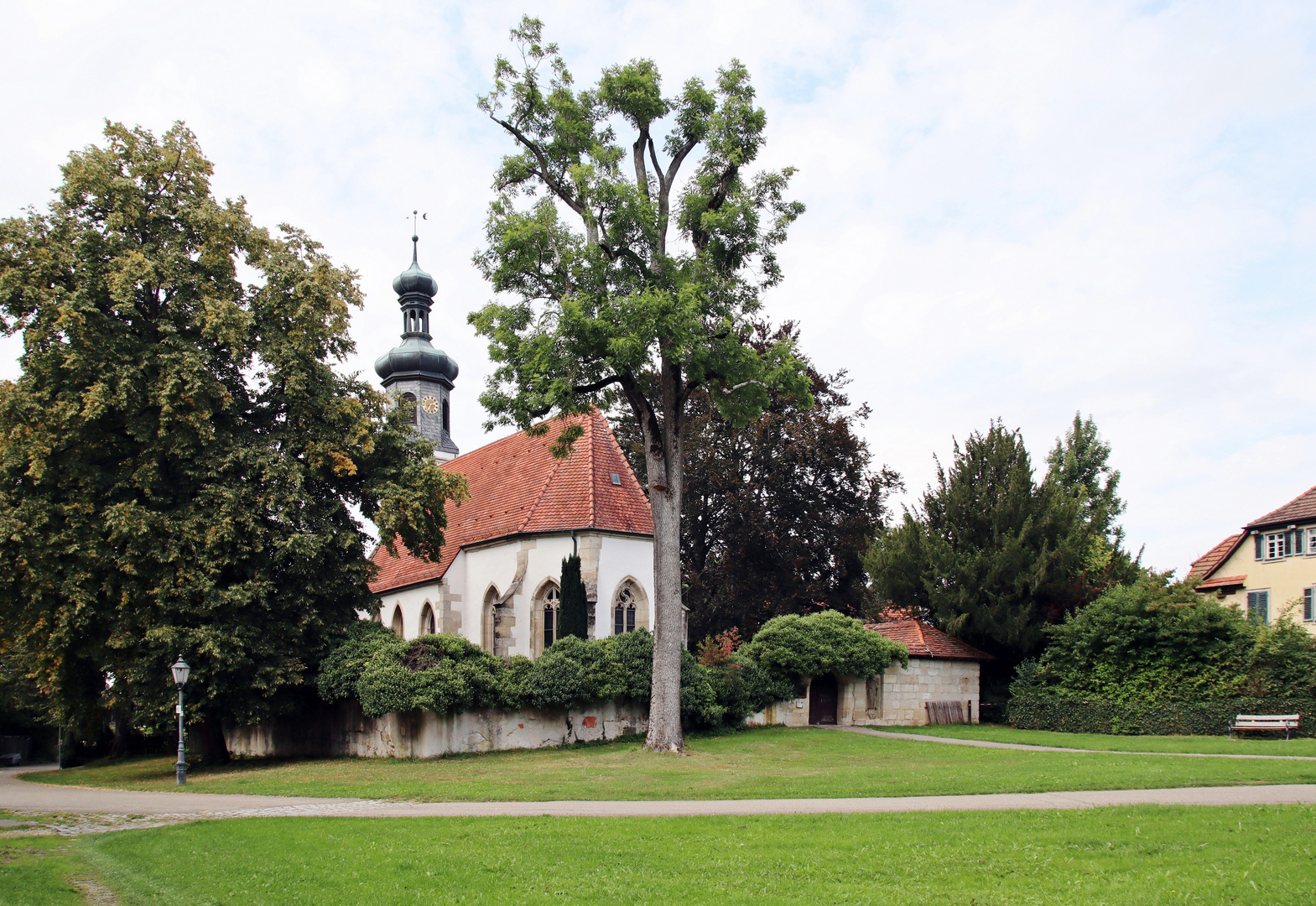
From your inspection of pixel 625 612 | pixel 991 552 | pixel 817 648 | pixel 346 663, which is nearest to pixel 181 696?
pixel 346 663

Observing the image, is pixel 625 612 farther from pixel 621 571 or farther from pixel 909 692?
pixel 909 692

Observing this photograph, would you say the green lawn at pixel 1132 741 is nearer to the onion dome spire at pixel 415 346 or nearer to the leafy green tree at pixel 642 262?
the leafy green tree at pixel 642 262

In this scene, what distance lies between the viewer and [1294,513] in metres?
32.5

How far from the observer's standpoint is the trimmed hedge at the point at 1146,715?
22.8 meters

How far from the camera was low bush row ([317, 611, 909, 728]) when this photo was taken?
21484mm

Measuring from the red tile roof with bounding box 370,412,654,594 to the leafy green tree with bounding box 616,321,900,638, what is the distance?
5.77 m

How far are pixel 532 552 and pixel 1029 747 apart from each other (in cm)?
1403

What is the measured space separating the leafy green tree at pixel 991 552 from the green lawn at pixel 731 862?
61.7 ft

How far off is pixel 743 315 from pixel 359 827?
1375 cm

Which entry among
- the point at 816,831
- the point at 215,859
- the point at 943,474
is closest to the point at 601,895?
the point at 816,831

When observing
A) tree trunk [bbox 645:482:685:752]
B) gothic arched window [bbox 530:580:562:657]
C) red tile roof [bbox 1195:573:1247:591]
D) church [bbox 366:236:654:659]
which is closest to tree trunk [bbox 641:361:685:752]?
tree trunk [bbox 645:482:685:752]

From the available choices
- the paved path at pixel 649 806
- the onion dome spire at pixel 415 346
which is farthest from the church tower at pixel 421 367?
the paved path at pixel 649 806

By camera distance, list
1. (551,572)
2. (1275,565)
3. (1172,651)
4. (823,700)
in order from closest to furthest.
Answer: (1172,651), (551,572), (823,700), (1275,565)

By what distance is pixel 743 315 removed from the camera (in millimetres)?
21625
